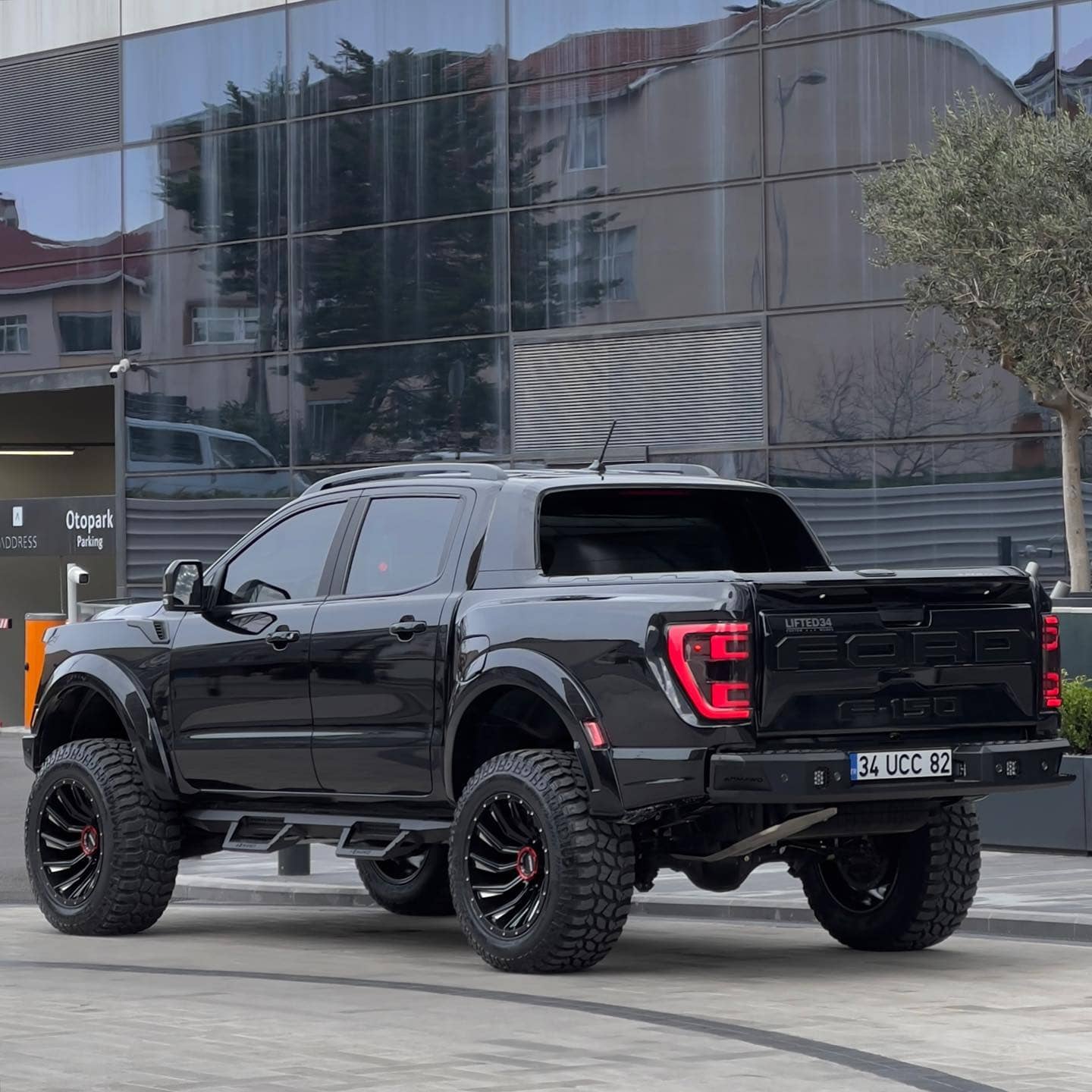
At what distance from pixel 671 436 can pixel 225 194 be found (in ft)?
24.2

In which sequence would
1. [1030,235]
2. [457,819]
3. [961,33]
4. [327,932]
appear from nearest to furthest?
[457,819] < [327,932] < [1030,235] < [961,33]

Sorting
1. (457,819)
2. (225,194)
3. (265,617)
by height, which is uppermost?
(225,194)

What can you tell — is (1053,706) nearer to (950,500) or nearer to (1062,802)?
(1062,802)

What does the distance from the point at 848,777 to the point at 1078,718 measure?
597 cm

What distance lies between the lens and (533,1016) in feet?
25.7

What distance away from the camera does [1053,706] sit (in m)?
9.22

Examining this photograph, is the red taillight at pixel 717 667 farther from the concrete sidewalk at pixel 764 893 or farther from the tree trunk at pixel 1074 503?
the tree trunk at pixel 1074 503

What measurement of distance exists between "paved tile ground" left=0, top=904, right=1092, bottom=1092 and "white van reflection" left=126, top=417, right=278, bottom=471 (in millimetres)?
18152

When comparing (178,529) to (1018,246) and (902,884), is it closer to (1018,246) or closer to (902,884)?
(1018,246)

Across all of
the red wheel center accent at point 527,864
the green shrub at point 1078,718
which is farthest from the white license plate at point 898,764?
the green shrub at point 1078,718

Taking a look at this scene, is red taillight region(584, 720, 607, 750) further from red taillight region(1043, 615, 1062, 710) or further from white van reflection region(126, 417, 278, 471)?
white van reflection region(126, 417, 278, 471)

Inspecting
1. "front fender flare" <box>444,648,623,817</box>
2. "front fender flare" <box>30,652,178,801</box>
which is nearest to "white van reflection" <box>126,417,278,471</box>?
"front fender flare" <box>30,652,178,801</box>

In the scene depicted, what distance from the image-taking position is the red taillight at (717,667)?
8.31m

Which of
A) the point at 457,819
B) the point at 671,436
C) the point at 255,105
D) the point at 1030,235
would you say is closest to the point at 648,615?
the point at 457,819
